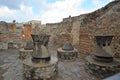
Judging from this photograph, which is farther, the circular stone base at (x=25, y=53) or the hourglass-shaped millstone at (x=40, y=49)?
the circular stone base at (x=25, y=53)

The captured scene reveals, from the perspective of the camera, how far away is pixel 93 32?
6793mm

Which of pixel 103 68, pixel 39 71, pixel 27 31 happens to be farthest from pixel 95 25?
pixel 27 31

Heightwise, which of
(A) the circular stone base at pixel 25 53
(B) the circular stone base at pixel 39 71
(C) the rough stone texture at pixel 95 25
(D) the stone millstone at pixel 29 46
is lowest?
(B) the circular stone base at pixel 39 71

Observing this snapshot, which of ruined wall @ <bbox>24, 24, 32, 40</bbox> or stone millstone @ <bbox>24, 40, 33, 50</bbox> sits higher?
ruined wall @ <bbox>24, 24, 32, 40</bbox>

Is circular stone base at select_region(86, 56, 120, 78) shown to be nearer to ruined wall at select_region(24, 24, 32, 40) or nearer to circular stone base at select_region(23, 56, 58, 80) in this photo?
circular stone base at select_region(23, 56, 58, 80)

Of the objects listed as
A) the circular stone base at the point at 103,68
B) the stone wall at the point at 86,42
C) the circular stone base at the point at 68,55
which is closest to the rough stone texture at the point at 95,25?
the stone wall at the point at 86,42

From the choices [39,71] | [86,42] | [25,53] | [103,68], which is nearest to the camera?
[39,71]

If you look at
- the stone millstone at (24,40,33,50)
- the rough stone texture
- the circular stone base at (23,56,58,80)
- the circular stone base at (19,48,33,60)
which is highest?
the rough stone texture

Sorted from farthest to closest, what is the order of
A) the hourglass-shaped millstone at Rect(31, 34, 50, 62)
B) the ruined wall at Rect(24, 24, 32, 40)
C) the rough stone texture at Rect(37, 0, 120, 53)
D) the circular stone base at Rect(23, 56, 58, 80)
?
the ruined wall at Rect(24, 24, 32, 40) < the rough stone texture at Rect(37, 0, 120, 53) < the hourglass-shaped millstone at Rect(31, 34, 50, 62) < the circular stone base at Rect(23, 56, 58, 80)

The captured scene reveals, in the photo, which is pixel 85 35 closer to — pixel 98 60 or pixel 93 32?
pixel 93 32

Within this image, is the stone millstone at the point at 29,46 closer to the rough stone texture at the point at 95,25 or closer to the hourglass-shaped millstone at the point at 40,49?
the hourglass-shaped millstone at the point at 40,49

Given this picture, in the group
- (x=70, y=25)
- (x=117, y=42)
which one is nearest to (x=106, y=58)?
(x=117, y=42)

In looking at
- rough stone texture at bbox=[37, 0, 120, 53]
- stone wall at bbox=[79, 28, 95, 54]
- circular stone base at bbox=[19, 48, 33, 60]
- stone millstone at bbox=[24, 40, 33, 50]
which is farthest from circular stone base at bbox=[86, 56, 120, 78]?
stone millstone at bbox=[24, 40, 33, 50]

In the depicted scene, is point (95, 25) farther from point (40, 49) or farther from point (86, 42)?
point (40, 49)
